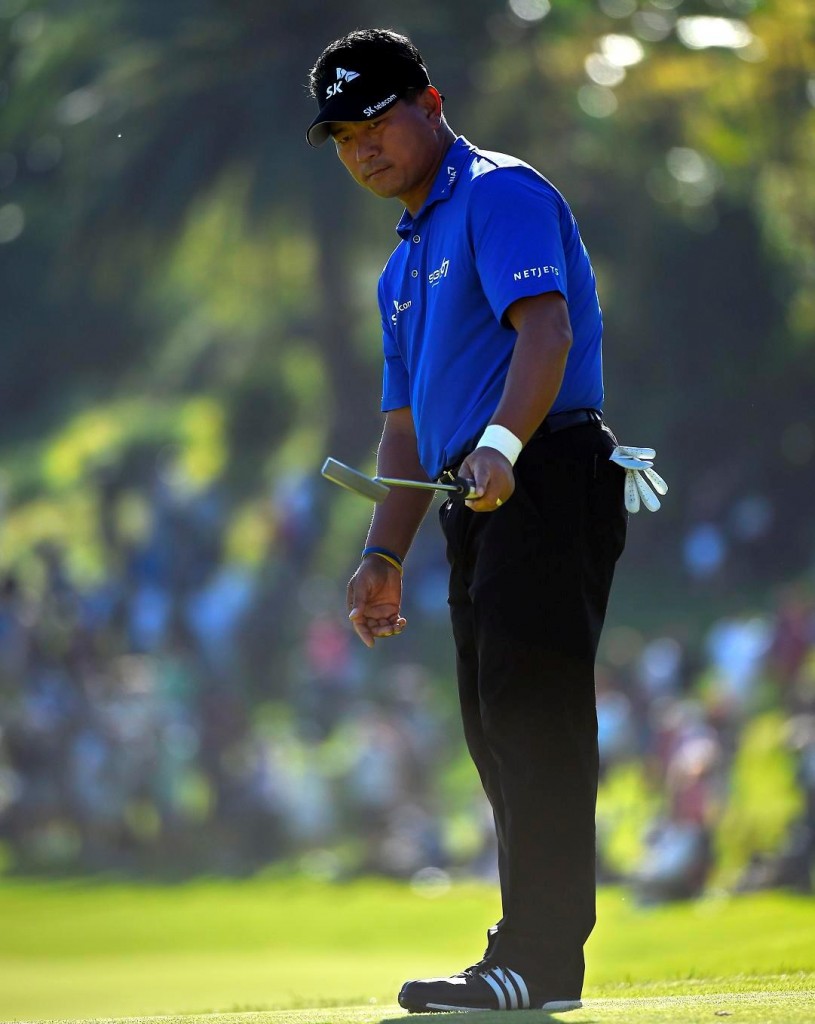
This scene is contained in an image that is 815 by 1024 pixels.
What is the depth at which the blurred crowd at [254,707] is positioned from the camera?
1092 centimetres

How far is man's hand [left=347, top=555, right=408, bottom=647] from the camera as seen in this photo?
3.15 metres

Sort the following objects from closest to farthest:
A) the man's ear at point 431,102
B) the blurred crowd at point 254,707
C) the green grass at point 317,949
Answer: the man's ear at point 431,102
the green grass at point 317,949
the blurred crowd at point 254,707

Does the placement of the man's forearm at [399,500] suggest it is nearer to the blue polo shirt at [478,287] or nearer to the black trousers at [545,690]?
the blue polo shirt at [478,287]

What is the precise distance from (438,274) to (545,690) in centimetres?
76

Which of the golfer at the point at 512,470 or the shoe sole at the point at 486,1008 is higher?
the golfer at the point at 512,470

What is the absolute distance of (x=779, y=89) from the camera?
37.9 feet

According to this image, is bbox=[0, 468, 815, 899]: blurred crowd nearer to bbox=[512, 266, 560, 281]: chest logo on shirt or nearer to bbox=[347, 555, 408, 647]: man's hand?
bbox=[347, 555, 408, 647]: man's hand

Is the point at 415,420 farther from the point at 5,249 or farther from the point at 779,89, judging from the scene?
the point at 5,249

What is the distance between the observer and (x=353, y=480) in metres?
2.63

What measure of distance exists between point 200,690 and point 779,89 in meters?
5.99

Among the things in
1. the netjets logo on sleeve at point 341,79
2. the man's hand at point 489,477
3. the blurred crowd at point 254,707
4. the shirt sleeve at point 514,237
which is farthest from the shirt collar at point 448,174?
the blurred crowd at point 254,707

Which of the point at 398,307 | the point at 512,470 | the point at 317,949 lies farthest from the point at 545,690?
the point at 317,949

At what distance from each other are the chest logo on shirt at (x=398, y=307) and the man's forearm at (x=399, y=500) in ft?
0.72

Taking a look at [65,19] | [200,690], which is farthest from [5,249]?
[200,690]
